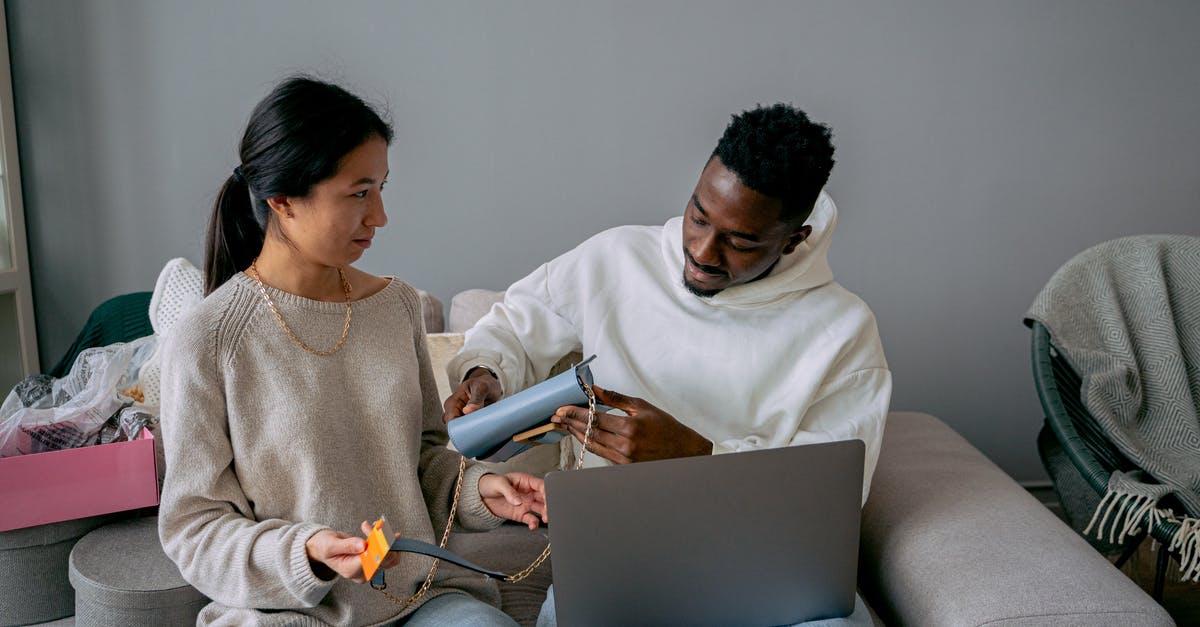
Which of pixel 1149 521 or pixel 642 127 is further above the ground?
pixel 642 127

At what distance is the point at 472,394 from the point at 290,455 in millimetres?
307

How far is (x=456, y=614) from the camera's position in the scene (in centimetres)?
119

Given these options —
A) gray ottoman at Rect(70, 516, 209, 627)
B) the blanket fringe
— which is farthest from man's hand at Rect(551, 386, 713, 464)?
the blanket fringe

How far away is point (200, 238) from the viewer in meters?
2.38

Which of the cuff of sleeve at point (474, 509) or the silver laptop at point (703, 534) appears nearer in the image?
the silver laptop at point (703, 534)

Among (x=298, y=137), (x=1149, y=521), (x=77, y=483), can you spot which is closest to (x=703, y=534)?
(x=298, y=137)

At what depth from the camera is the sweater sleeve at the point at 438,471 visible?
130cm

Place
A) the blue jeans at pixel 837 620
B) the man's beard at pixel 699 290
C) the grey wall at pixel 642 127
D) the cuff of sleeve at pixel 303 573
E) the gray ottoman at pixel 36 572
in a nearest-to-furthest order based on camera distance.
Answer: the cuff of sleeve at pixel 303 573 → the blue jeans at pixel 837 620 → the gray ottoman at pixel 36 572 → the man's beard at pixel 699 290 → the grey wall at pixel 642 127

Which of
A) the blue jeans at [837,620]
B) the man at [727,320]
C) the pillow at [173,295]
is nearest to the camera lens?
the blue jeans at [837,620]

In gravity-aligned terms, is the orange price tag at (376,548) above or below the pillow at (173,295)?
above

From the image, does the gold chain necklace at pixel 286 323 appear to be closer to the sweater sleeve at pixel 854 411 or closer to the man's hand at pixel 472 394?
the man's hand at pixel 472 394

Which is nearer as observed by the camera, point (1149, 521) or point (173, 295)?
point (1149, 521)

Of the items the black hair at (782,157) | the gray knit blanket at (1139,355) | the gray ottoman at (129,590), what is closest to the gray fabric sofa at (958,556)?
the gray knit blanket at (1139,355)

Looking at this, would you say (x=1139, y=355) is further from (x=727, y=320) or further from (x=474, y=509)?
(x=474, y=509)
